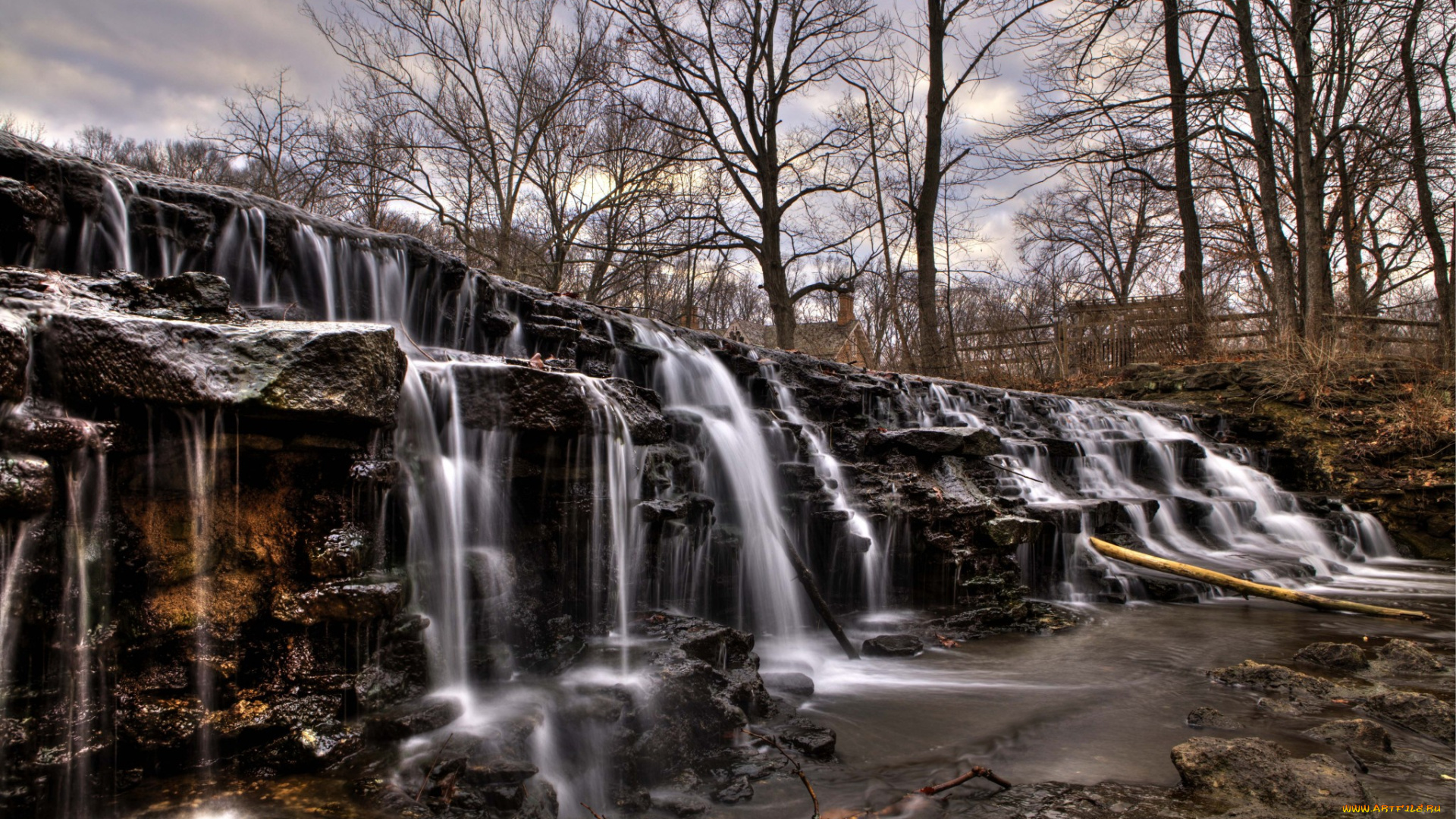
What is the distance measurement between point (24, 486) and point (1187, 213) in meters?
19.8

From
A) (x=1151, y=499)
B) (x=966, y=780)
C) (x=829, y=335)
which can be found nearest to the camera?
(x=966, y=780)

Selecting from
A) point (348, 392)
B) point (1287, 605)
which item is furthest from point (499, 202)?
point (1287, 605)

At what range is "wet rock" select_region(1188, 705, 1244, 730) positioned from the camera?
12.2 feet

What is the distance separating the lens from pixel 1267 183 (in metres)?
14.1

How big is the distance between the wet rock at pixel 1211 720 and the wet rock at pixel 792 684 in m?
2.13

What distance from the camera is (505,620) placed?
4.02 meters

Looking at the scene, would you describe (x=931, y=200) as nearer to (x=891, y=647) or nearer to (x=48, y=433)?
(x=891, y=647)

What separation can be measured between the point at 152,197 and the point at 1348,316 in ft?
58.8

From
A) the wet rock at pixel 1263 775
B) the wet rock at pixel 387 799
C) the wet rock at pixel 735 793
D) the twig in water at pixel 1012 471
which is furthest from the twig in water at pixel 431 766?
the twig in water at pixel 1012 471

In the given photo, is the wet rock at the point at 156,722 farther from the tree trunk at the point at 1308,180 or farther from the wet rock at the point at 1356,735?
the tree trunk at the point at 1308,180

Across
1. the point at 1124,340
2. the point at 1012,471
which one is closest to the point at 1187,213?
the point at 1124,340

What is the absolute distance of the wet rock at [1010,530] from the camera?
6309 millimetres

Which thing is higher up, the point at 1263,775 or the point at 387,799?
the point at 387,799

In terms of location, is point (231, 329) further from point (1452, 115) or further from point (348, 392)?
point (1452, 115)
